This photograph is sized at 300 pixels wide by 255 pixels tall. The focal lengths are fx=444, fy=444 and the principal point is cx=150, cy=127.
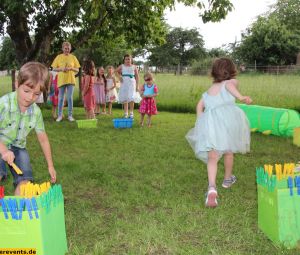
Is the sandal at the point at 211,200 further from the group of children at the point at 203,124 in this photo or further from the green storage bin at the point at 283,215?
the green storage bin at the point at 283,215

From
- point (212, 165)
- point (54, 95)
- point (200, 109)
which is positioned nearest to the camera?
point (212, 165)

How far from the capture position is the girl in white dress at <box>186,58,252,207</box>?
4.65 meters

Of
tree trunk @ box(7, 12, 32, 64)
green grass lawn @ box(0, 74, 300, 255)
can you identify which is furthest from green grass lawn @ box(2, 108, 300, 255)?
tree trunk @ box(7, 12, 32, 64)

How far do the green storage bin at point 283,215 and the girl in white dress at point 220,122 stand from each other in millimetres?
1336

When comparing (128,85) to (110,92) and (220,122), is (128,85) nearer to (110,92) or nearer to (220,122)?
(110,92)

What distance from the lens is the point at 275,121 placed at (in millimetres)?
9055

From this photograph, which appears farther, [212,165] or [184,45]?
[184,45]

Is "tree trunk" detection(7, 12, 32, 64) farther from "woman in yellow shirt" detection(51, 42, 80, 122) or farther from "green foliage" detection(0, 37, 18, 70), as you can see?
"green foliage" detection(0, 37, 18, 70)

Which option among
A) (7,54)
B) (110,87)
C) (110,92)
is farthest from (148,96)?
(7,54)

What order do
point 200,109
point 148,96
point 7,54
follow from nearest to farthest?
point 200,109 → point 148,96 → point 7,54

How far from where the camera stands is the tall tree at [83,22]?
44.5 ft

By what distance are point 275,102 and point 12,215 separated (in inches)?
464

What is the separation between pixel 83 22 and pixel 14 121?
12644 millimetres

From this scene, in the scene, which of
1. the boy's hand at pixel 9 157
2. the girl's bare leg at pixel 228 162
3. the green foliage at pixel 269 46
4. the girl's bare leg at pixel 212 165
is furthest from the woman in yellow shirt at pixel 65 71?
the green foliage at pixel 269 46
